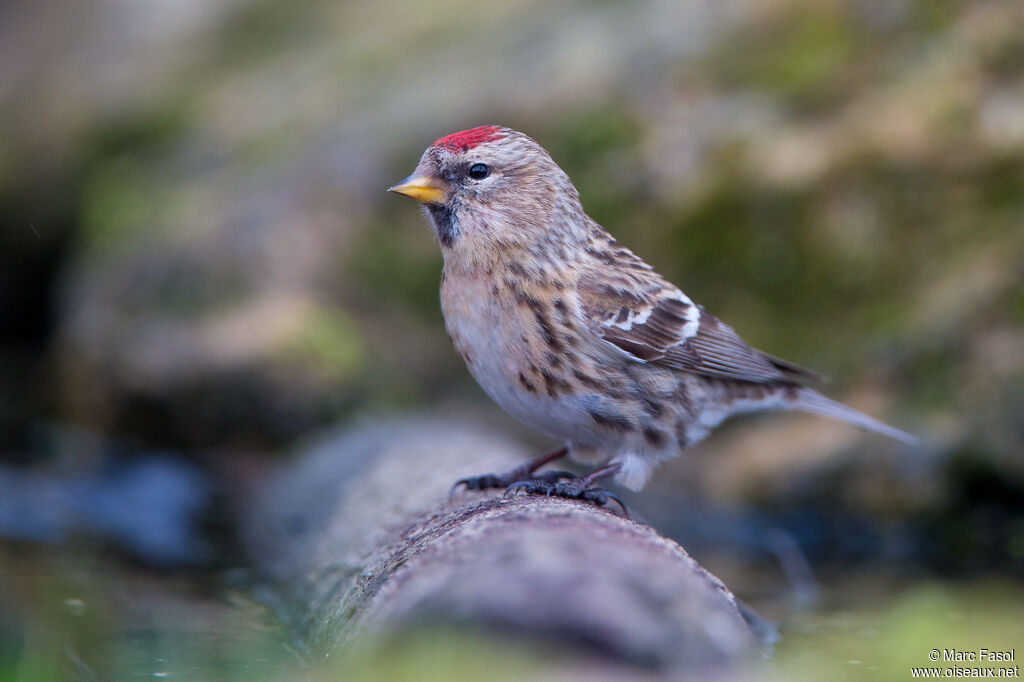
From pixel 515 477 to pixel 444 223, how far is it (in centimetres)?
106

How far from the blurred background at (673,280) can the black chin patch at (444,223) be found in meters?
1.82

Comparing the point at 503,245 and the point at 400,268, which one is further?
the point at 400,268

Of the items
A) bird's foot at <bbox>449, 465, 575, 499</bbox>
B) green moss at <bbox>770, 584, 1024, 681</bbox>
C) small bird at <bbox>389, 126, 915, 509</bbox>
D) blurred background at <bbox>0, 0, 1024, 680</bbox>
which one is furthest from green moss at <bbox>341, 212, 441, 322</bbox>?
green moss at <bbox>770, 584, 1024, 681</bbox>

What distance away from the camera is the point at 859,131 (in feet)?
20.5

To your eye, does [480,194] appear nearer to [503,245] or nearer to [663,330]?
[503,245]

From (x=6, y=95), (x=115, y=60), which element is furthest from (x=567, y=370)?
(x=6, y=95)

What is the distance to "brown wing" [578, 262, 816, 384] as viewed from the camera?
428cm

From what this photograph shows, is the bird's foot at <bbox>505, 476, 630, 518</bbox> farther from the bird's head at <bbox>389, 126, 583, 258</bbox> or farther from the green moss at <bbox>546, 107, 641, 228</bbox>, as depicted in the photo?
the green moss at <bbox>546, 107, 641, 228</bbox>

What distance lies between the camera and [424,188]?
13.8 ft

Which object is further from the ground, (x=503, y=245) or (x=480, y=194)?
(x=480, y=194)

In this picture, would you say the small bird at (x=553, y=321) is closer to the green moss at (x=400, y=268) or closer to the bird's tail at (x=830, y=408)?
the bird's tail at (x=830, y=408)

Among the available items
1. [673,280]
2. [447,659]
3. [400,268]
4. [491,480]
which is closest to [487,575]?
[447,659]

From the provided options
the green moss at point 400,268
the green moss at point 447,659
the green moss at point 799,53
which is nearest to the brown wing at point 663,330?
the green moss at point 447,659

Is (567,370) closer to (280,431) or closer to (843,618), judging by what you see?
(843,618)
